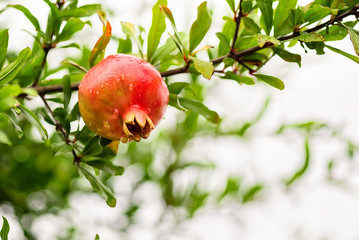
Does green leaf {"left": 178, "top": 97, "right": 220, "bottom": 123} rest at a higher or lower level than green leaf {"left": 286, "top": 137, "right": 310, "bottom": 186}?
higher

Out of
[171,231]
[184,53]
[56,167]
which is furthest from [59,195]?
[184,53]

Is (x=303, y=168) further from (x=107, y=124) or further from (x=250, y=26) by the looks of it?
(x=107, y=124)

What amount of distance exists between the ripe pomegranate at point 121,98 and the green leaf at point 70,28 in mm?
146

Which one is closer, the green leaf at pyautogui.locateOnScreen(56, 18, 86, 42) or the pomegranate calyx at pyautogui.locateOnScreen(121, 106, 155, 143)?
the pomegranate calyx at pyautogui.locateOnScreen(121, 106, 155, 143)

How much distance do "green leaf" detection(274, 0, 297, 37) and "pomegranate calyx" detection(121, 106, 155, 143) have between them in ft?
0.79

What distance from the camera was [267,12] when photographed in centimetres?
68

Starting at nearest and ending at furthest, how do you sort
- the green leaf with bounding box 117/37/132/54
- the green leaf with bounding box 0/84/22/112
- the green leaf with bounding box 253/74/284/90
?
the green leaf with bounding box 0/84/22/112, the green leaf with bounding box 253/74/284/90, the green leaf with bounding box 117/37/132/54

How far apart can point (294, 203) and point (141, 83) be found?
2.98ft

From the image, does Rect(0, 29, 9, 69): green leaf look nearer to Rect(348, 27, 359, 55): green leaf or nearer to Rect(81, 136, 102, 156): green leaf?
Rect(81, 136, 102, 156): green leaf

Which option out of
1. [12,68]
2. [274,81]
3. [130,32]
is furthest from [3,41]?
[274,81]

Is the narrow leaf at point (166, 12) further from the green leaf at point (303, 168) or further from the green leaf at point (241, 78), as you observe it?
the green leaf at point (303, 168)

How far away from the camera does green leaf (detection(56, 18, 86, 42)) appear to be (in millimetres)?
740

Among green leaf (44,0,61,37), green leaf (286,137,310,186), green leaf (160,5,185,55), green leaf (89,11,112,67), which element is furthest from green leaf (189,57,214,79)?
green leaf (286,137,310,186)

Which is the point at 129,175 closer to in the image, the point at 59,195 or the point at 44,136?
the point at 59,195
